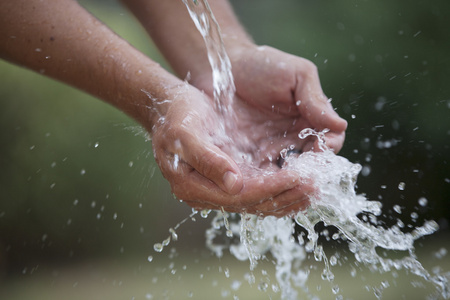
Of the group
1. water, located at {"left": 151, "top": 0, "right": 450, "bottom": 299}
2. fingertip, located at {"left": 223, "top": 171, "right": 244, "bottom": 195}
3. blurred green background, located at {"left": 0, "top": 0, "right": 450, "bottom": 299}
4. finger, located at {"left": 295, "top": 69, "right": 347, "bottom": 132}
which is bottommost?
blurred green background, located at {"left": 0, "top": 0, "right": 450, "bottom": 299}

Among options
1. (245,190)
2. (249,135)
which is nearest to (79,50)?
(249,135)

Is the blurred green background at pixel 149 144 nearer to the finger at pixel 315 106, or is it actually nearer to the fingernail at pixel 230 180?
the finger at pixel 315 106

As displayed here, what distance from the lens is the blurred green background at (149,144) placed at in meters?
3.90

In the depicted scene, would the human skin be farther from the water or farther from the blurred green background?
the blurred green background

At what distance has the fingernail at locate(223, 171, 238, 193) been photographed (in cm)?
100

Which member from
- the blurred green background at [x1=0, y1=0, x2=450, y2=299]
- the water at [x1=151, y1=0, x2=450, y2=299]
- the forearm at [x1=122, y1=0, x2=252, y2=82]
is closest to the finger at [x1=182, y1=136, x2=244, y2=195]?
the water at [x1=151, y1=0, x2=450, y2=299]

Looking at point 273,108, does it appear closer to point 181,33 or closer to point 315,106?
point 315,106

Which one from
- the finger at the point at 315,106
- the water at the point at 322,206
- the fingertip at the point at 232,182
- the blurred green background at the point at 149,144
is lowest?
the blurred green background at the point at 149,144

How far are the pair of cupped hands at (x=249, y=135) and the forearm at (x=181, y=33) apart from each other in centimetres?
6

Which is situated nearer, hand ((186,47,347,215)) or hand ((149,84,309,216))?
hand ((149,84,309,216))

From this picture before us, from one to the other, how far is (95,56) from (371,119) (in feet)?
8.97

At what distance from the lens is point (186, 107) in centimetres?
118

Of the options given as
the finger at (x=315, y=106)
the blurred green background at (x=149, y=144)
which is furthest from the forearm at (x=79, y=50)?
the blurred green background at (x=149, y=144)

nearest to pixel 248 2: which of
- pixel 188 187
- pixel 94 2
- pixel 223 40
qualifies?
pixel 94 2
